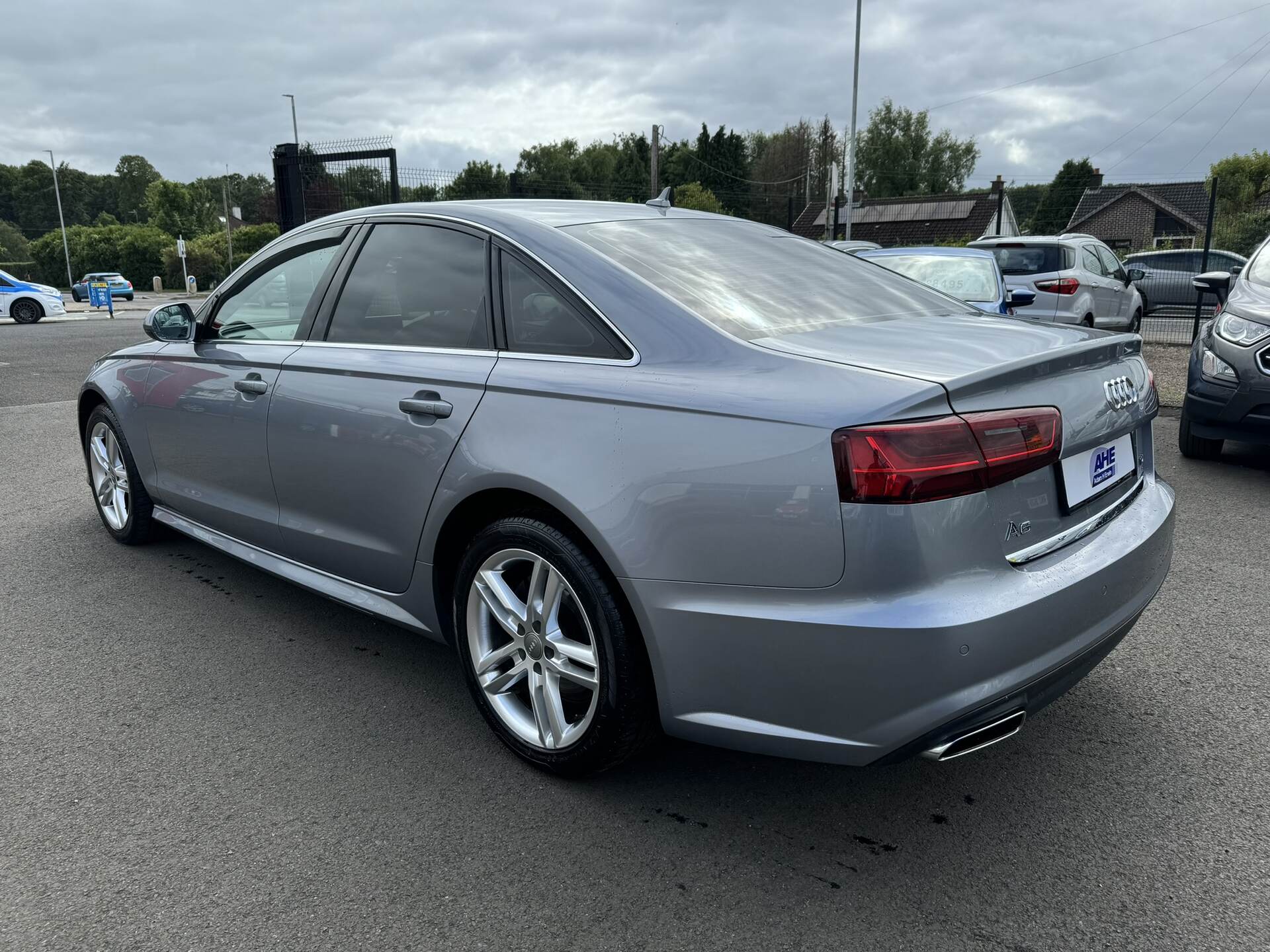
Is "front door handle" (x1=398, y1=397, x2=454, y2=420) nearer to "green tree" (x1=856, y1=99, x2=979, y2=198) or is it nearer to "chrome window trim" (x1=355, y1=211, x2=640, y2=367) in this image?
"chrome window trim" (x1=355, y1=211, x2=640, y2=367)

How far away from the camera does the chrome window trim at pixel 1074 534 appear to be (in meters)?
2.19

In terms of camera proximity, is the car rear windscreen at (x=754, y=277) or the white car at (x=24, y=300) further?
the white car at (x=24, y=300)

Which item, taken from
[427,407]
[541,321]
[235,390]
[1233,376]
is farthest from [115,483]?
[1233,376]

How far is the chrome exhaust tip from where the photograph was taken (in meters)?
2.12

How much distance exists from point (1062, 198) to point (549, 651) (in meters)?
50.1

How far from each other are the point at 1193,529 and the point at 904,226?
55798 mm

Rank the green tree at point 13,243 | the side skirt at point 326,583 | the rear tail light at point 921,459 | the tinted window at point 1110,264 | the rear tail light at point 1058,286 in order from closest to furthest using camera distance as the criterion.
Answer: the rear tail light at point 921,459 → the side skirt at point 326,583 → the rear tail light at point 1058,286 → the tinted window at point 1110,264 → the green tree at point 13,243

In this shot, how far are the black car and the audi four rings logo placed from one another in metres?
3.97

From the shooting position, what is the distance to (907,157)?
82.6m

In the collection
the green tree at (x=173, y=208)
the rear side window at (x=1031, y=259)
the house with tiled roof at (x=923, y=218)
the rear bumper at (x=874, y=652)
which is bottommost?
the rear bumper at (x=874, y=652)

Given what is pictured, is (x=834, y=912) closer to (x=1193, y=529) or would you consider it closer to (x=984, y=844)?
(x=984, y=844)

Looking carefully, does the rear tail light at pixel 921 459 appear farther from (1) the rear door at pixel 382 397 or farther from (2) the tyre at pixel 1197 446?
(2) the tyre at pixel 1197 446

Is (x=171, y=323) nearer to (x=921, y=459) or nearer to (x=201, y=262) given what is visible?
(x=921, y=459)

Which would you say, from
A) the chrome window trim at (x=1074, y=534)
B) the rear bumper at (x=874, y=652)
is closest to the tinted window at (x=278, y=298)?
the rear bumper at (x=874, y=652)
